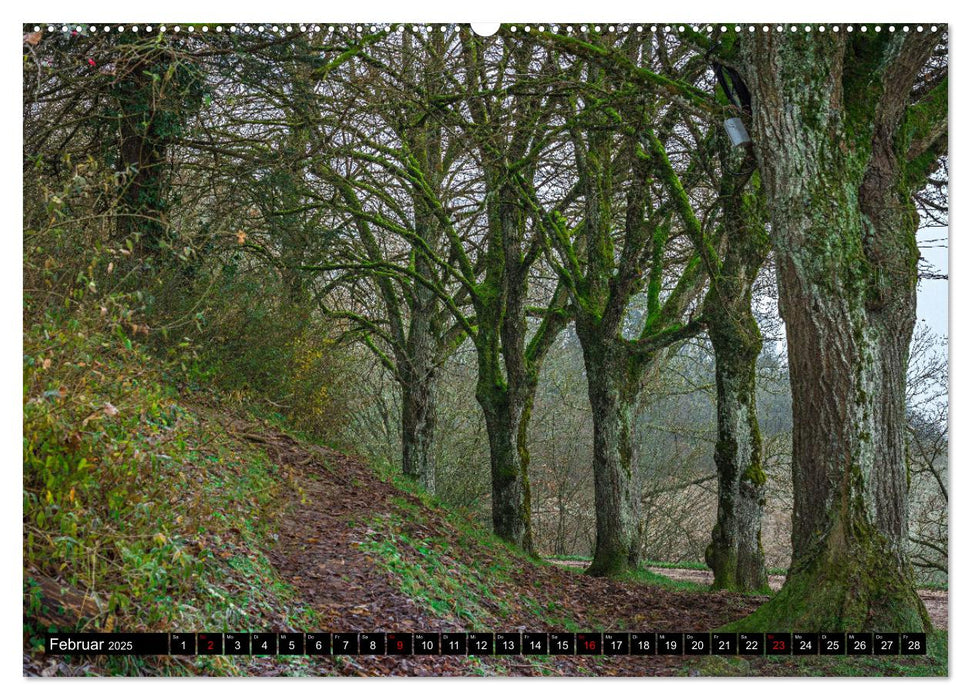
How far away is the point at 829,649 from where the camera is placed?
4738mm

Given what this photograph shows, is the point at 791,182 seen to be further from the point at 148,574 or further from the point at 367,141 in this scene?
the point at 367,141

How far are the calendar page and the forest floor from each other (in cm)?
3

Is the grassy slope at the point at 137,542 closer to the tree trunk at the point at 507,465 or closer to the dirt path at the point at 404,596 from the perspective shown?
the dirt path at the point at 404,596

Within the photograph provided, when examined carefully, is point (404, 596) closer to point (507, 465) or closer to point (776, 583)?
point (507, 465)

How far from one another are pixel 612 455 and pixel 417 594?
19.4ft

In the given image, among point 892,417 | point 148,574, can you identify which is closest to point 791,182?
point 892,417

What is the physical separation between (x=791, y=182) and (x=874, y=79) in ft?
3.40

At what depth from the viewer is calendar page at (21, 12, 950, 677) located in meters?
4.40

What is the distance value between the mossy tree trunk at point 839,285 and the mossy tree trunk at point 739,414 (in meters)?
4.44

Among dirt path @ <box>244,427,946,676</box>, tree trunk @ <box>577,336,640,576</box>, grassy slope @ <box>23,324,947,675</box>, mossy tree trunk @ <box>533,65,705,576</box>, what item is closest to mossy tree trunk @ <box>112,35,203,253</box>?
grassy slope @ <box>23,324,947,675</box>

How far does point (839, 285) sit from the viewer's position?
614 cm

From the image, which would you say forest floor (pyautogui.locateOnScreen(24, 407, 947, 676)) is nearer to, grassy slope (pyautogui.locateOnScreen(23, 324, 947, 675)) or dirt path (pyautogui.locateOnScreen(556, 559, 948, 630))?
grassy slope (pyautogui.locateOnScreen(23, 324, 947, 675))

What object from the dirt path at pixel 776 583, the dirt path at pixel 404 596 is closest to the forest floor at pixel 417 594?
the dirt path at pixel 404 596

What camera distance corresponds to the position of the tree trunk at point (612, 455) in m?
12.1
